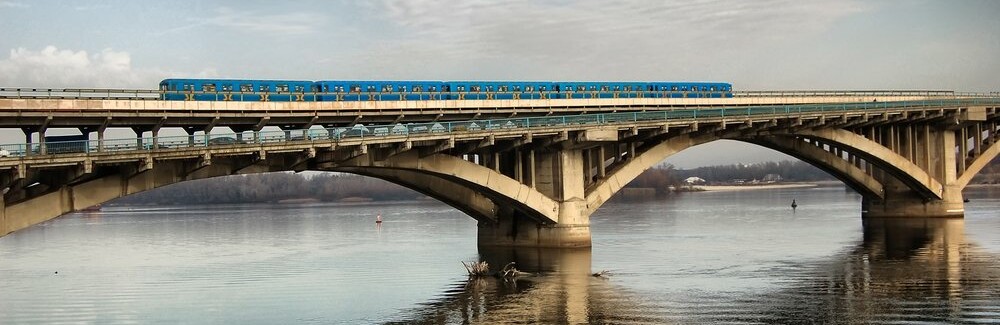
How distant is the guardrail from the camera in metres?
45.6

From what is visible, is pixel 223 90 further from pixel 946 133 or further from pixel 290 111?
pixel 946 133

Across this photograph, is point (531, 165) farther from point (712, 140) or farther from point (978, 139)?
point (978, 139)

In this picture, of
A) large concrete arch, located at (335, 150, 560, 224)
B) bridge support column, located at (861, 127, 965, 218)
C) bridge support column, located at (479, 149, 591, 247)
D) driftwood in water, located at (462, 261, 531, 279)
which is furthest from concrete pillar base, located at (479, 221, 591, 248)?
bridge support column, located at (861, 127, 965, 218)

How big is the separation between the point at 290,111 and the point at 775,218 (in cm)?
6709

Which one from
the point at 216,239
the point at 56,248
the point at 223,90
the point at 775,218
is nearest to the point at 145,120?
the point at 223,90

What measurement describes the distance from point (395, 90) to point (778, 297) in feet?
106

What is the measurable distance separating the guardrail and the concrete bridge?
89 millimetres

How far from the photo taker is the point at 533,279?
53625 millimetres

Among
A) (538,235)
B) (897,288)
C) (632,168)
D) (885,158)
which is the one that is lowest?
(897,288)

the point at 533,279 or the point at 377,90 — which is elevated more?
the point at 377,90

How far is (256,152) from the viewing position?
167 feet

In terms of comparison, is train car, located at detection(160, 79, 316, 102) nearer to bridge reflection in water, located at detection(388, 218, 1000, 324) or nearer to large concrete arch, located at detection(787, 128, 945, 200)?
bridge reflection in water, located at detection(388, 218, 1000, 324)

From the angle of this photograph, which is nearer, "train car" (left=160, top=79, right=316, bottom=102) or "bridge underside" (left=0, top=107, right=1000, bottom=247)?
"bridge underside" (left=0, top=107, right=1000, bottom=247)

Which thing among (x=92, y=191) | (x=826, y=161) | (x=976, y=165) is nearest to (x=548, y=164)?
(x=92, y=191)
